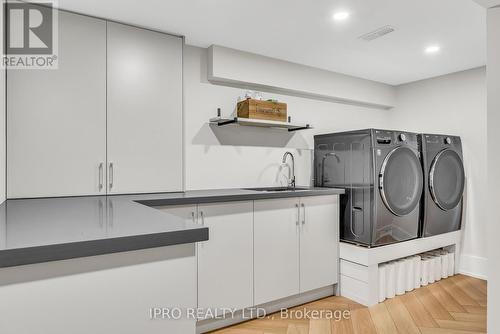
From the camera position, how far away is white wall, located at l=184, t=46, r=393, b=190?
2857 millimetres

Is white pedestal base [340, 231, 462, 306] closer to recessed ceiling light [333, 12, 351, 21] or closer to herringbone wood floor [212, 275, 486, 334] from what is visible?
herringbone wood floor [212, 275, 486, 334]

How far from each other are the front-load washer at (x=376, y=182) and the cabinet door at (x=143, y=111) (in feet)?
5.12

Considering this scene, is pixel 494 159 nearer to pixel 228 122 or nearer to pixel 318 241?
pixel 318 241

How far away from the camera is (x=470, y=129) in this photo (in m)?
3.57

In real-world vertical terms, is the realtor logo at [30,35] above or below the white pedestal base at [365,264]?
above

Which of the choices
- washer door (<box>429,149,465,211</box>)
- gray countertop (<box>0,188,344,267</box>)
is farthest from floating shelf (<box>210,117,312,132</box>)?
washer door (<box>429,149,465,211</box>)

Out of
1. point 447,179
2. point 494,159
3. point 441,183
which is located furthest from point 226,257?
point 447,179

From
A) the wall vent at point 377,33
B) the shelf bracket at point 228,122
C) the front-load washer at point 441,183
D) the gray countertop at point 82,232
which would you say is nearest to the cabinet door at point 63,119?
the gray countertop at point 82,232

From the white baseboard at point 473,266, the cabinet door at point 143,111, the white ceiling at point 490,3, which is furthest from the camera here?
the white baseboard at point 473,266

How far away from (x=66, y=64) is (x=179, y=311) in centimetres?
195

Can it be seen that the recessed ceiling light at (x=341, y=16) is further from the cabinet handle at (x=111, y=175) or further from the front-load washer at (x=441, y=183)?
the cabinet handle at (x=111, y=175)

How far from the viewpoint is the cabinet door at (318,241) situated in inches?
109

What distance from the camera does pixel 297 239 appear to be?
273 cm

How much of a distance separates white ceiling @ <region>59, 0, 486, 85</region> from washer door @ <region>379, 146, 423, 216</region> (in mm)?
997
